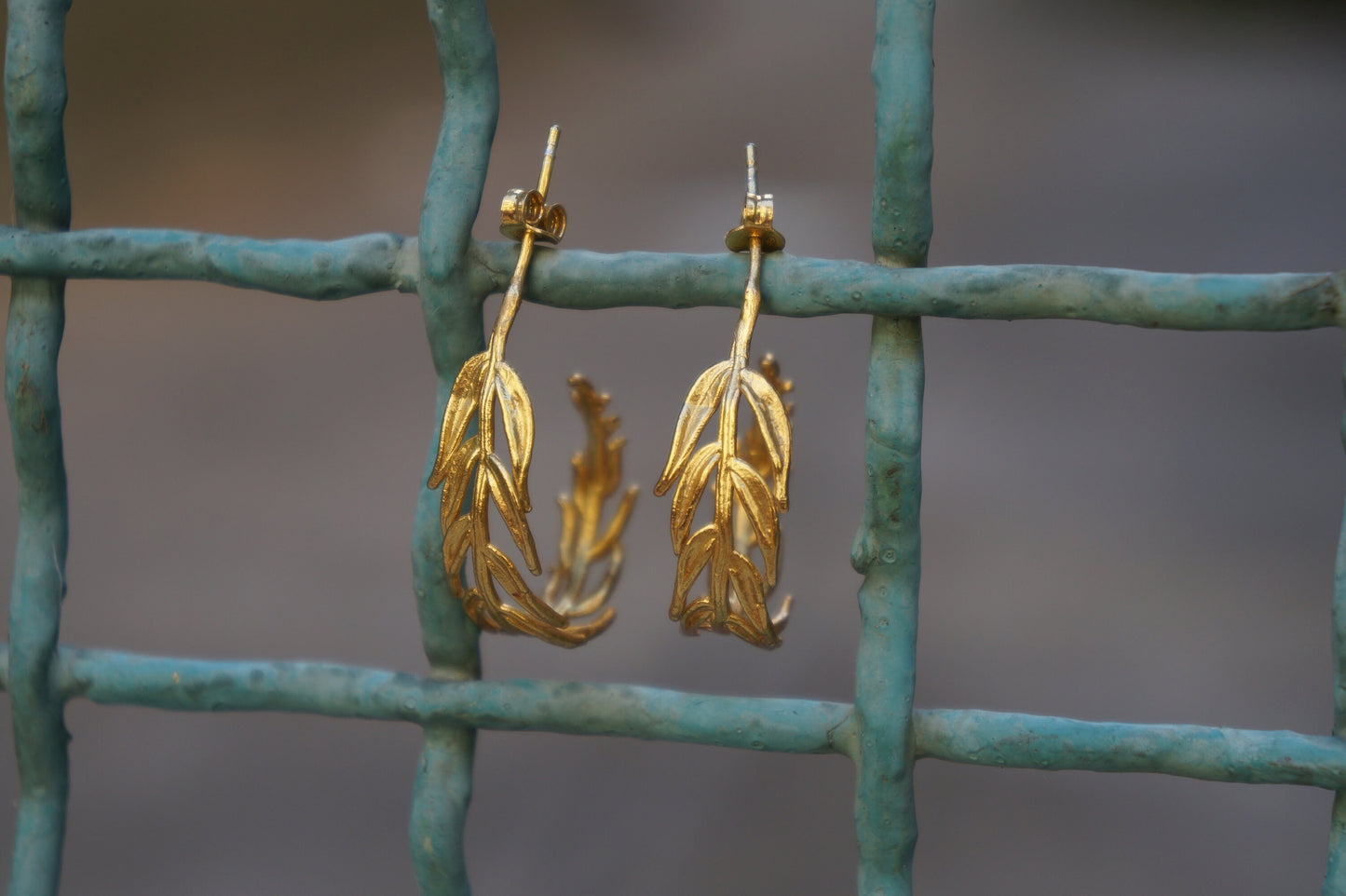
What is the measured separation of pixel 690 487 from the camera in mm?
573

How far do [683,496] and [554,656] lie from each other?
0.60 m

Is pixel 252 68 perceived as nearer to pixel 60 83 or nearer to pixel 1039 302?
pixel 60 83

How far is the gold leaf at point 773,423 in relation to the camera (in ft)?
1.86

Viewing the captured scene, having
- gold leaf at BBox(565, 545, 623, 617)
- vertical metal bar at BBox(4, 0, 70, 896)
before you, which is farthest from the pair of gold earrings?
gold leaf at BBox(565, 545, 623, 617)

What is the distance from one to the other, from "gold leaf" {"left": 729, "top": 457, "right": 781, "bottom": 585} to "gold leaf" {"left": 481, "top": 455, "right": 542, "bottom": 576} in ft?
0.31

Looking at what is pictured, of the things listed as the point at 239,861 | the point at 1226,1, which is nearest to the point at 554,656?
the point at 239,861

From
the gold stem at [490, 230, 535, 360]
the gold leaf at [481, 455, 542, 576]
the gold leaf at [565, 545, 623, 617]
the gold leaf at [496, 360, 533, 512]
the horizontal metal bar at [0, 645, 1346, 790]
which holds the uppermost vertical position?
the gold stem at [490, 230, 535, 360]

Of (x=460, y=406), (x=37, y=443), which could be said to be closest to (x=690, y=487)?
(x=460, y=406)

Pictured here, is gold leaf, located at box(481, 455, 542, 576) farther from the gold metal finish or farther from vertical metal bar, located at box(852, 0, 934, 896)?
the gold metal finish

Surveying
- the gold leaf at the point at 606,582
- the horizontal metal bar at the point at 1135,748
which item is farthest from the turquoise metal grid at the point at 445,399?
the gold leaf at the point at 606,582

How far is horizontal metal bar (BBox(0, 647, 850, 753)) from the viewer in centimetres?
60

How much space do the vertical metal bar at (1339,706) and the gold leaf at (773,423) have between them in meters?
0.23

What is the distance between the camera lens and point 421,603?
0.63 meters

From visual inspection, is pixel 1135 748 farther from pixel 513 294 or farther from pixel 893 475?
pixel 513 294
